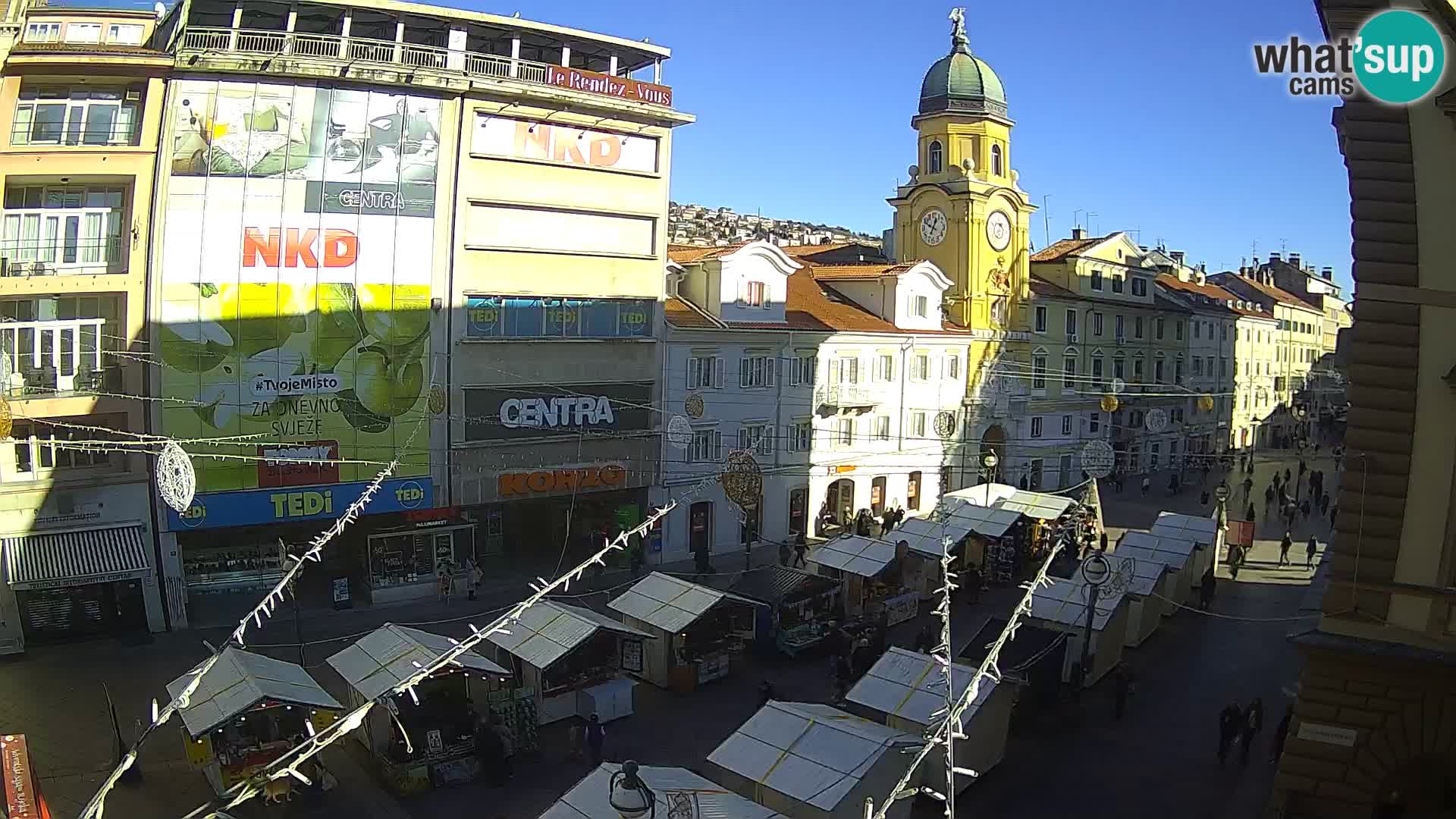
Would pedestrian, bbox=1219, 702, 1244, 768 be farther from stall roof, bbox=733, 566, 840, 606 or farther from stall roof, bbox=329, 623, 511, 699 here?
stall roof, bbox=329, 623, 511, 699

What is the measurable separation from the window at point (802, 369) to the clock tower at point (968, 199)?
10.3 meters

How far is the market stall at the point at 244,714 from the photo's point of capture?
15867 millimetres

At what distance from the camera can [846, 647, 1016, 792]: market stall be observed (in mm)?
17062

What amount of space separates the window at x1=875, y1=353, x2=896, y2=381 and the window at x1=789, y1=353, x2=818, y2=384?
11.8 feet

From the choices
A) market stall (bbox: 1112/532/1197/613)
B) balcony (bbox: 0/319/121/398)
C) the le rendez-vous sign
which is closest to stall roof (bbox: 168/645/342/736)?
balcony (bbox: 0/319/121/398)

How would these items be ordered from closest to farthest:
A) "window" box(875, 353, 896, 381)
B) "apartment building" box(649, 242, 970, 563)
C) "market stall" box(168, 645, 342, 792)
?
1. "market stall" box(168, 645, 342, 792)
2. "apartment building" box(649, 242, 970, 563)
3. "window" box(875, 353, 896, 381)

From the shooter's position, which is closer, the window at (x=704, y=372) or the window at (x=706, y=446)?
the window at (x=704, y=372)

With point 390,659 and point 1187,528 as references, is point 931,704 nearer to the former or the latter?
point 390,659

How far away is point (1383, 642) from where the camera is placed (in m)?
13.1

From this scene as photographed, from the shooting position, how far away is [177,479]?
22.4 meters

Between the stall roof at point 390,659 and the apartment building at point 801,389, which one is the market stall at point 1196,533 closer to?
the apartment building at point 801,389

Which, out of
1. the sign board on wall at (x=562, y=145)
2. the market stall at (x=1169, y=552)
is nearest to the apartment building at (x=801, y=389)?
the sign board on wall at (x=562, y=145)

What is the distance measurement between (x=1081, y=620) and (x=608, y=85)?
20.4 metres

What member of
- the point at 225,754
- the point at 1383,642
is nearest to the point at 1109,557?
the point at 1383,642
